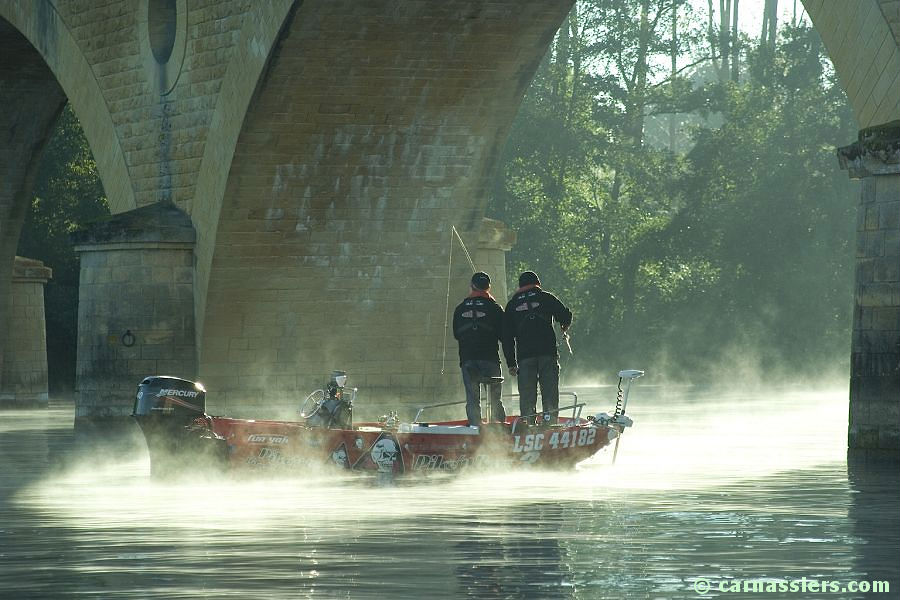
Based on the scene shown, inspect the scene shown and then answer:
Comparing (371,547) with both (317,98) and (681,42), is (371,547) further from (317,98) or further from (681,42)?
(681,42)

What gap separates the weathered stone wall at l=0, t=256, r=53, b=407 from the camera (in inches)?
1384

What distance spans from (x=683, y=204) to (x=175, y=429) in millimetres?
45907

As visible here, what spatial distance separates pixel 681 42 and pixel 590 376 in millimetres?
12064

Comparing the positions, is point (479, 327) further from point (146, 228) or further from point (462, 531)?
point (146, 228)

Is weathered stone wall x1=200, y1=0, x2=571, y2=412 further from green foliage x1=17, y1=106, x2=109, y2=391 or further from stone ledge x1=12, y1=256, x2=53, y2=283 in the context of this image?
green foliage x1=17, y1=106, x2=109, y2=391

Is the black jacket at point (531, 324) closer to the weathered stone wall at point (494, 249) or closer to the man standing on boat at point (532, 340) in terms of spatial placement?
the man standing on boat at point (532, 340)

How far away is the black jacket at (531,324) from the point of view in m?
16.2

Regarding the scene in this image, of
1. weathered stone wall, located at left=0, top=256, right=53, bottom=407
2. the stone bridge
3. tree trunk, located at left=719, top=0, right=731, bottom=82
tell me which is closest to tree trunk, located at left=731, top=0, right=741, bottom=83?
tree trunk, located at left=719, top=0, right=731, bottom=82

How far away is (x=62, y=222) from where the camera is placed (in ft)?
137

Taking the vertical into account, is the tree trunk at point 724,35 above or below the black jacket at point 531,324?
A: above

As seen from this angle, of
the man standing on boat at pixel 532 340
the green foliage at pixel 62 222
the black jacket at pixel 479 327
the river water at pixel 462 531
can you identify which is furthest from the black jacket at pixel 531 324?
the green foliage at pixel 62 222

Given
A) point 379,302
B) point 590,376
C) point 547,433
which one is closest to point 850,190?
point 590,376

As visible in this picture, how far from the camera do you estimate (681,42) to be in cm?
5853

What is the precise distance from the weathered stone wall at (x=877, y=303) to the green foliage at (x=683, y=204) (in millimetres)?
36249
